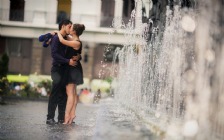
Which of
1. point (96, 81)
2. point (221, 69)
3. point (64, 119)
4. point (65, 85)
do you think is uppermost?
point (221, 69)

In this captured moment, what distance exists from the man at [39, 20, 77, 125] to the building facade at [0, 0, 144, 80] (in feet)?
82.9

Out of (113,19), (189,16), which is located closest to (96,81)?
(113,19)

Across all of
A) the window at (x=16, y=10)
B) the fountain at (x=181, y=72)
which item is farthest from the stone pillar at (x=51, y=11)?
the fountain at (x=181, y=72)


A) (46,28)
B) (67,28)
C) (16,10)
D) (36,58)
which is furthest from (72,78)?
(16,10)

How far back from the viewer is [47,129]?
6945mm

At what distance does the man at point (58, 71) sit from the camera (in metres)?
7.93

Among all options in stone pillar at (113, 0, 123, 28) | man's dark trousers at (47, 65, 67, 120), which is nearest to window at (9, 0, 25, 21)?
stone pillar at (113, 0, 123, 28)

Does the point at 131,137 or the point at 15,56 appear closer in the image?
the point at 131,137

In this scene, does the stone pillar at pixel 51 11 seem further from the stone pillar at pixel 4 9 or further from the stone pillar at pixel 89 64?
the stone pillar at pixel 89 64

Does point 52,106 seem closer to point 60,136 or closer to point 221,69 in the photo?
point 60,136

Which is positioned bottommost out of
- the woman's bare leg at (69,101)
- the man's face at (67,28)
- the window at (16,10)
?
the woman's bare leg at (69,101)

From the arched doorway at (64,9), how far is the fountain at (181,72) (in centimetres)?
1744

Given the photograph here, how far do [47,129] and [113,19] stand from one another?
90.6ft

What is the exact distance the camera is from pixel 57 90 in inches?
316
